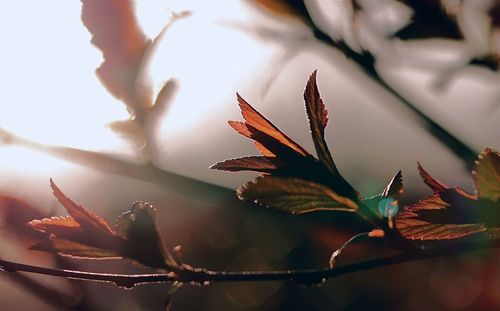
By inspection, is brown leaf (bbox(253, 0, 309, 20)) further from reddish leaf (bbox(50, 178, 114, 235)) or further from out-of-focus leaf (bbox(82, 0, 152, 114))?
reddish leaf (bbox(50, 178, 114, 235))

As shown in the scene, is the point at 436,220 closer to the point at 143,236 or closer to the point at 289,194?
the point at 289,194

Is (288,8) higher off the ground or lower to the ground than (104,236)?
higher

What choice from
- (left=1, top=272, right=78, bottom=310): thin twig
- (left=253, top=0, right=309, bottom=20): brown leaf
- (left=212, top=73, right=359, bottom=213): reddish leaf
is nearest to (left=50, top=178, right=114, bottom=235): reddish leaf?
(left=212, top=73, right=359, bottom=213): reddish leaf

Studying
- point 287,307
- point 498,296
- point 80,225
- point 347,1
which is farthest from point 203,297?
point 80,225

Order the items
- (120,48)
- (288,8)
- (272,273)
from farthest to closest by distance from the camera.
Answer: (288,8)
(120,48)
(272,273)

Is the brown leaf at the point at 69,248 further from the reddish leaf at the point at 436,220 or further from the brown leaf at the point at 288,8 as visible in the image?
the brown leaf at the point at 288,8

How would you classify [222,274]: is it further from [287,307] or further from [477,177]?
[287,307]

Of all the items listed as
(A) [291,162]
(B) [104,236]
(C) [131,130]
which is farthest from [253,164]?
(C) [131,130]
